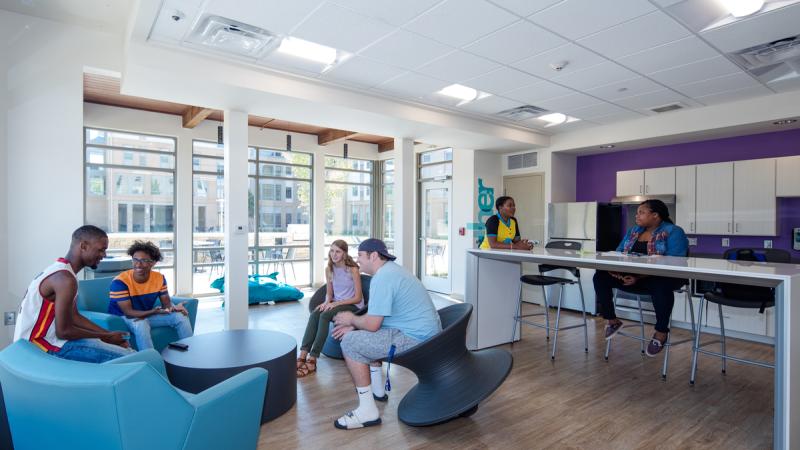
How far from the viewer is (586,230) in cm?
641

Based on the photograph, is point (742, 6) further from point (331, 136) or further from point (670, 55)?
point (331, 136)

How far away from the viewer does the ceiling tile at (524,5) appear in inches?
117

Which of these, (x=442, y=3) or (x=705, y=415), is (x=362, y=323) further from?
(x=705, y=415)

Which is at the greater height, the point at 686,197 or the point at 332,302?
the point at 686,197

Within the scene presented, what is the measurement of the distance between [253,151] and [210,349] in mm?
5855

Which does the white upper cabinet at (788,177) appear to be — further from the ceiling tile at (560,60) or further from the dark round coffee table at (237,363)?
the dark round coffee table at (237,363)

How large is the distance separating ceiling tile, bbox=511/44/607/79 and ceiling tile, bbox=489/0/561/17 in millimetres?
738

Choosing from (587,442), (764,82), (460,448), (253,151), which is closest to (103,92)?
(253,151)

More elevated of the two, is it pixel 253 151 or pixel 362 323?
pixel 253 151

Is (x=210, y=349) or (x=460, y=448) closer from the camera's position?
(x=460, y=448)

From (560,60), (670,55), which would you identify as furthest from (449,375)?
(670,55)

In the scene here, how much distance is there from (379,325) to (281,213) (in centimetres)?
639

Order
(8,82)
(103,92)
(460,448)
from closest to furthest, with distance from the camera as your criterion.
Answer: (460,448)
(8,82)
(103,92)

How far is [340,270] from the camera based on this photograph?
4.20 meters
